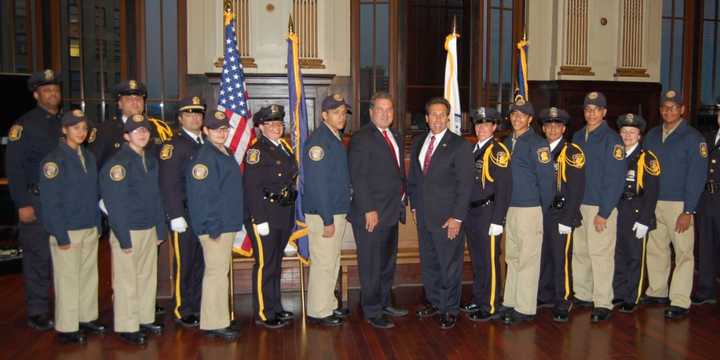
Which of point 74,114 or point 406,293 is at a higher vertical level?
point 74,114

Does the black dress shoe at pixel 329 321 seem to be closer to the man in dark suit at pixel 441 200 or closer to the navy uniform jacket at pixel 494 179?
the man in dark suit at pixel 441 200

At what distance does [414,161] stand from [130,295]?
Answer: 196 centimetres

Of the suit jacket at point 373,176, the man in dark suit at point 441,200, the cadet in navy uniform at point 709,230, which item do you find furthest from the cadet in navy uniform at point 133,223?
the cadet in navy uniform at point 709,230

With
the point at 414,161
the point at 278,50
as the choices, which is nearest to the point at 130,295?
the point at 414,161

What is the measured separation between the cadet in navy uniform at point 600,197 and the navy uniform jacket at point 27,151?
359 centimetres

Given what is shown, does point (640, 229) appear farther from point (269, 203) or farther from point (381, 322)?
point (269, 203)

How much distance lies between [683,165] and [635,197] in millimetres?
479

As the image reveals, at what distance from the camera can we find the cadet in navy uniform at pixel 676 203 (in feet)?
13.9

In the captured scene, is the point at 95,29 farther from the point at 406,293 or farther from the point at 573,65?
the point at 573,65

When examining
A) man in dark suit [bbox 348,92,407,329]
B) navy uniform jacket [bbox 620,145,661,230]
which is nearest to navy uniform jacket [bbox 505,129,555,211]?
navy uniform jacket [bbox 620,145,661,230]

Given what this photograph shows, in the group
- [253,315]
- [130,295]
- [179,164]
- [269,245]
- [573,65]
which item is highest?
[573,65]

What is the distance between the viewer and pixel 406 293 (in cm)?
475

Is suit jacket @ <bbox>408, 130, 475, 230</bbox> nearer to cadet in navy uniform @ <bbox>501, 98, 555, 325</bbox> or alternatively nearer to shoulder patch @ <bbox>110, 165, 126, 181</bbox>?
cadet in navy uniform @ <bbox>501, 98, 555, 325</bbox>

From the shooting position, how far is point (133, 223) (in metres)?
3.55
